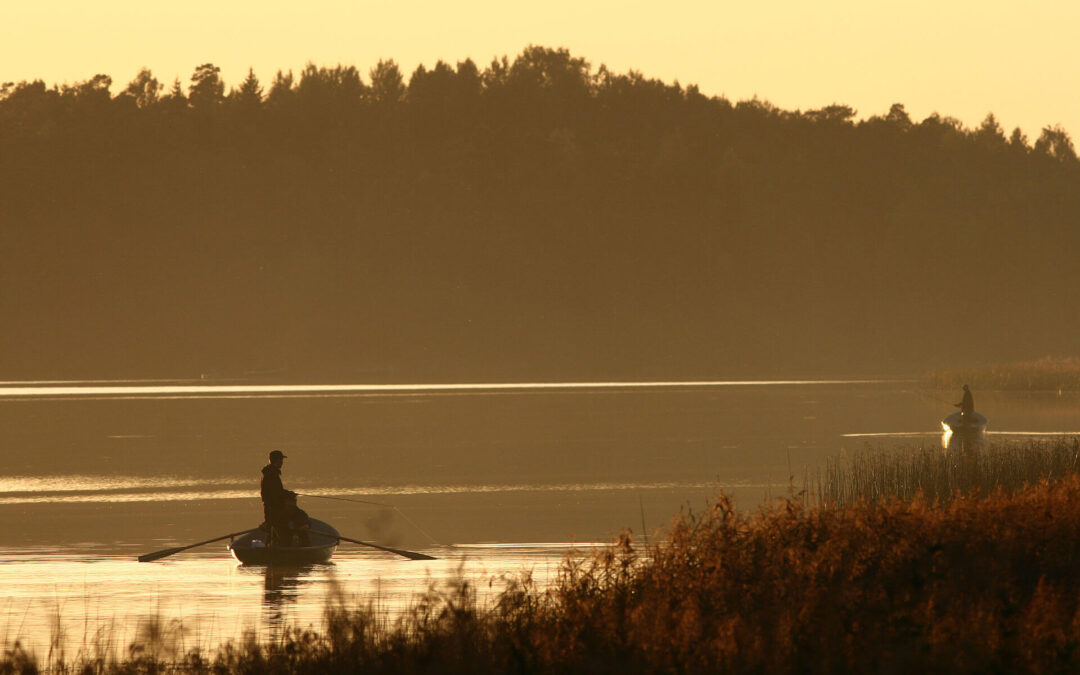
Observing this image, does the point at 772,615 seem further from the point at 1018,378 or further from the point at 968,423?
the point at 1018,378

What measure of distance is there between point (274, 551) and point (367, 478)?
22.7m

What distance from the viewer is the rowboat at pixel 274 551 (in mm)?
26375

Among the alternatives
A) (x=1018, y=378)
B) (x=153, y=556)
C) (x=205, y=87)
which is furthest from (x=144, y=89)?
(x=153, y=556)

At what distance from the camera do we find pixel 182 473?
51375mm

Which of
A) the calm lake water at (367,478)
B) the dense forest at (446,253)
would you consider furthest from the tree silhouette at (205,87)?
the calm lake water at (367,478)

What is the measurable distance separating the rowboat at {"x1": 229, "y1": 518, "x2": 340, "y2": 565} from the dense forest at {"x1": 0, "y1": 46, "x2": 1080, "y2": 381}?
145149 mm

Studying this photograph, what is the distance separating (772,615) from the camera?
50.2 feet

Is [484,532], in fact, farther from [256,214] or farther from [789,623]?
[256,214]

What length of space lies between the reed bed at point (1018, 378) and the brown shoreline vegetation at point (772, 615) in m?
87.9

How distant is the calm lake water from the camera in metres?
23.1

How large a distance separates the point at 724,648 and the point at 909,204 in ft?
623

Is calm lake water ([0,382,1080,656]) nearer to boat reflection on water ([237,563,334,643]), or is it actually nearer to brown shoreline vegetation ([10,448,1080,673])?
boat reflection on water ([237,563,334,643])

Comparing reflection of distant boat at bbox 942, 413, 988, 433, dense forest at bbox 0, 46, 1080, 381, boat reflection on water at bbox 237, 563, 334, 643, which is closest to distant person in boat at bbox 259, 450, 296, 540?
boat reflection on water at bbox 237, 563, 334, 643

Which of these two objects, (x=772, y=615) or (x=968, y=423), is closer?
(x=772, y=615)
